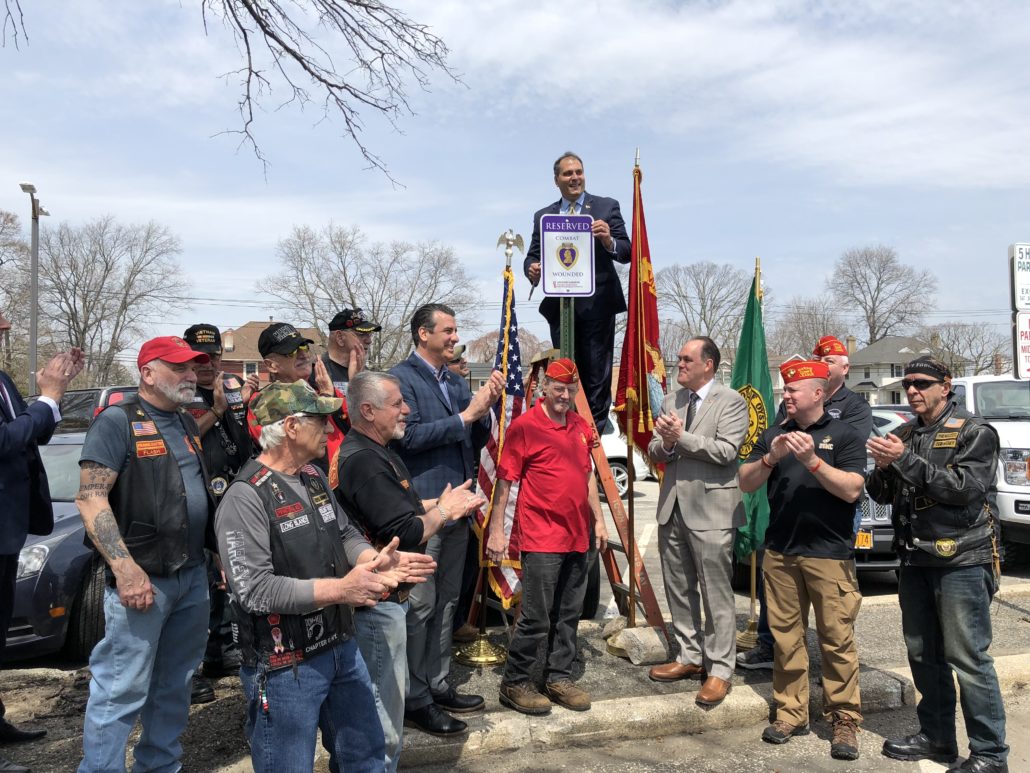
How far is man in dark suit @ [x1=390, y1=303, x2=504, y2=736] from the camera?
14.1ft

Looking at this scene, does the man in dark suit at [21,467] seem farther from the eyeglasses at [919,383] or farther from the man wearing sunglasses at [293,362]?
the eyeglasses at [919,383]

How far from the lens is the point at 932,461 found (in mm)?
4090

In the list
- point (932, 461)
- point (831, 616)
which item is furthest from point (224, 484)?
point (932, 461)

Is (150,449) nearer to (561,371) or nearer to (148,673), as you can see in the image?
(148,673)

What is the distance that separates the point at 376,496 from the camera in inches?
128

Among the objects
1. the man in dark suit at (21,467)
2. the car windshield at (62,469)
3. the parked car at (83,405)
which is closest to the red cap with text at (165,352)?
the man in dark suit at (21,467)

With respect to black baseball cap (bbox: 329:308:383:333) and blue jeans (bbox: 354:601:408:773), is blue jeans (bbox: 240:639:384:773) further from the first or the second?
black baseball cap (bbox: 329:308:383:333)

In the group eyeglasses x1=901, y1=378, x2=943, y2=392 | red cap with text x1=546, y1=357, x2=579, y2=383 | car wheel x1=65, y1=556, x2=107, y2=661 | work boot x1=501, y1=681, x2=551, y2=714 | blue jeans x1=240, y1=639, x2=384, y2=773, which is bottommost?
work boot x1=501, y1=681, x2=551, y2=714

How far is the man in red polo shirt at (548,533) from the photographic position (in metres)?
4.66

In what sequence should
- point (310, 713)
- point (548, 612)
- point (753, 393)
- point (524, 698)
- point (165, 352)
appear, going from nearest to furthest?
point (310, 713)
point (165, 352)
point (524, 698)
point (548, 612)
point (753, 393)

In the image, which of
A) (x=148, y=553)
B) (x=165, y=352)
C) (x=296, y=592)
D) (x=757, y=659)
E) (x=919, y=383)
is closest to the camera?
(x=296, y=592)

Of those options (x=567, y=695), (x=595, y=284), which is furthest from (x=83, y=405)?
(x=567, y=695)

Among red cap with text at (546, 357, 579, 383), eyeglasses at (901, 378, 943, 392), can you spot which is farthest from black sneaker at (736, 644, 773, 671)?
red cap with text at (546, 357, 579, 383)

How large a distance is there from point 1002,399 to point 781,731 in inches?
296
